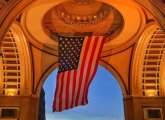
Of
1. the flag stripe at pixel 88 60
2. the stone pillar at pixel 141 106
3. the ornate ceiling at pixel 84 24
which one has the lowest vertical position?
the stone pillar at pixel 141 106

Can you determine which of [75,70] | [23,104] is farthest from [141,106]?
[23,104]

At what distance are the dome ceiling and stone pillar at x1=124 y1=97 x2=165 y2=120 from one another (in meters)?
7.20

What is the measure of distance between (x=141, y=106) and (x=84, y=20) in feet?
34.5

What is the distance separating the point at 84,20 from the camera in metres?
28.2

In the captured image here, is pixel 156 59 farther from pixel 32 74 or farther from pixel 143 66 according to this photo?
pixel 32 74

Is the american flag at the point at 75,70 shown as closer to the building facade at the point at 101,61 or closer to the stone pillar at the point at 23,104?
the building facade at the point at 101,61

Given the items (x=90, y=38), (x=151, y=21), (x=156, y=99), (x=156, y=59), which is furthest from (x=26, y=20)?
(x=156, y=99)

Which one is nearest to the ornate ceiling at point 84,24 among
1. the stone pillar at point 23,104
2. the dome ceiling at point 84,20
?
the dome ceiling at point 84,20

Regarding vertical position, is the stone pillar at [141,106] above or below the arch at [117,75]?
below

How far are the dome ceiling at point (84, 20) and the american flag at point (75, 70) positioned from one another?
25.3 ft

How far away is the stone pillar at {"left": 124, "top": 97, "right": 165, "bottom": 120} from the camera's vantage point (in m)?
27.8

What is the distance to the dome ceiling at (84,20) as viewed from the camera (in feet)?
89.9

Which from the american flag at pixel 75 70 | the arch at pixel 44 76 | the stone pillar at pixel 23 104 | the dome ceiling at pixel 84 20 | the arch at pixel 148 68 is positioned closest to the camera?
the american flag at pixel 75 70

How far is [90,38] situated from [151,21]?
7.20 meters
